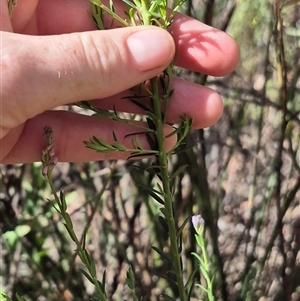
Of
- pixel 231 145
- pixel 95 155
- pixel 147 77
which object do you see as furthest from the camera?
pixel 231 145

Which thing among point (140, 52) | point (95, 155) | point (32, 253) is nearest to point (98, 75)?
point (140, 52)

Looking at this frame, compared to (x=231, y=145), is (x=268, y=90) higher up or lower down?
higher up

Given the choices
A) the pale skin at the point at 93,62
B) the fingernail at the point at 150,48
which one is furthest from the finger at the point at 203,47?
the fingernail at the point at 150,48

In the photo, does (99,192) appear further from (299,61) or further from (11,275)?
(299,61)

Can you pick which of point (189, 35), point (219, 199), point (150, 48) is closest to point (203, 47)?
point (189, 35)

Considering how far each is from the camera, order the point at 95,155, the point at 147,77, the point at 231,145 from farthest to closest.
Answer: the point at 231,145
the point at 95,155
the point at 147,77

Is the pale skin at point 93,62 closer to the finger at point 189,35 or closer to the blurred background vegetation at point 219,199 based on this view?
the finger at point 189,35

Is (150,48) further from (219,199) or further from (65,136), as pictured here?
(219,199)

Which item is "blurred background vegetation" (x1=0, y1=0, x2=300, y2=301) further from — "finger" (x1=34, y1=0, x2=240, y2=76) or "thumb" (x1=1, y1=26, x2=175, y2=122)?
"thumb" (x1=1, y1=26, x2=175, y2=122)
